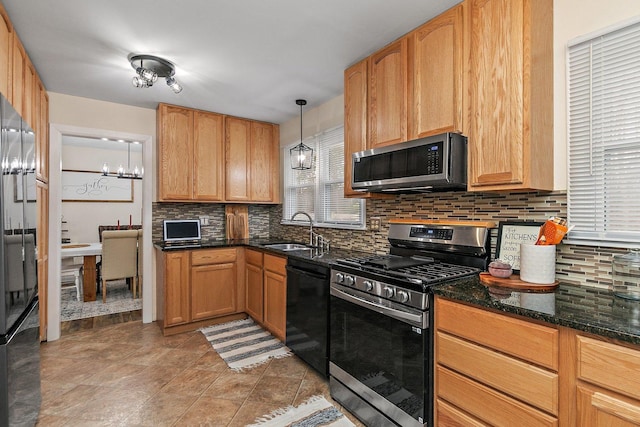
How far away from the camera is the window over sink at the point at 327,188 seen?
326cm

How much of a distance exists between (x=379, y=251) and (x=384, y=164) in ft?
2.90

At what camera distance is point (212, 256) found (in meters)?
3.53

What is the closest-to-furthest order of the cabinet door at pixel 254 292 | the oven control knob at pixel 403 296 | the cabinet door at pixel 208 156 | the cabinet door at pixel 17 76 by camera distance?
the oven control knob at pixel 403 296 → the cabinet door at pixel 17 76 → the cabinet door at pixel 254 292 → the cabinet door at pixel 208 156

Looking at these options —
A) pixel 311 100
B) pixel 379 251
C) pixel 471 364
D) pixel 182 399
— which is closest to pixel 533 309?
pixel 471 364

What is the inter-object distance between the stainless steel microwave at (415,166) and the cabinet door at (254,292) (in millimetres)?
1561

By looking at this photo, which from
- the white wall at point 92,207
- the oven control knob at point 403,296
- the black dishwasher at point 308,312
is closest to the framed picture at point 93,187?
the white wall at point 92,207

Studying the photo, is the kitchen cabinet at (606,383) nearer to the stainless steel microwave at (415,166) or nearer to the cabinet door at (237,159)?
the stainless steel microwave at (415,166)

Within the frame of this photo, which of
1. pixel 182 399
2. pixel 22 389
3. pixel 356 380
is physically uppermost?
pixel 22 389

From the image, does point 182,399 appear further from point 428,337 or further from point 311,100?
point 311,100

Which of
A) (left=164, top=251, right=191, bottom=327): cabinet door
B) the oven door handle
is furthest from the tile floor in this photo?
the oven door handle

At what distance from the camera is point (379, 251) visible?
2822 millimetres

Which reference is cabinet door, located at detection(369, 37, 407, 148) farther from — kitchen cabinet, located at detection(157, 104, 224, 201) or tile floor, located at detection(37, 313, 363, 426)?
kitchen cabinet, located at detection(157, 104, 224, 201)

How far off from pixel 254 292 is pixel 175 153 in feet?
5.75

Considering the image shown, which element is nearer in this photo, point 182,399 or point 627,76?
point 627,76
